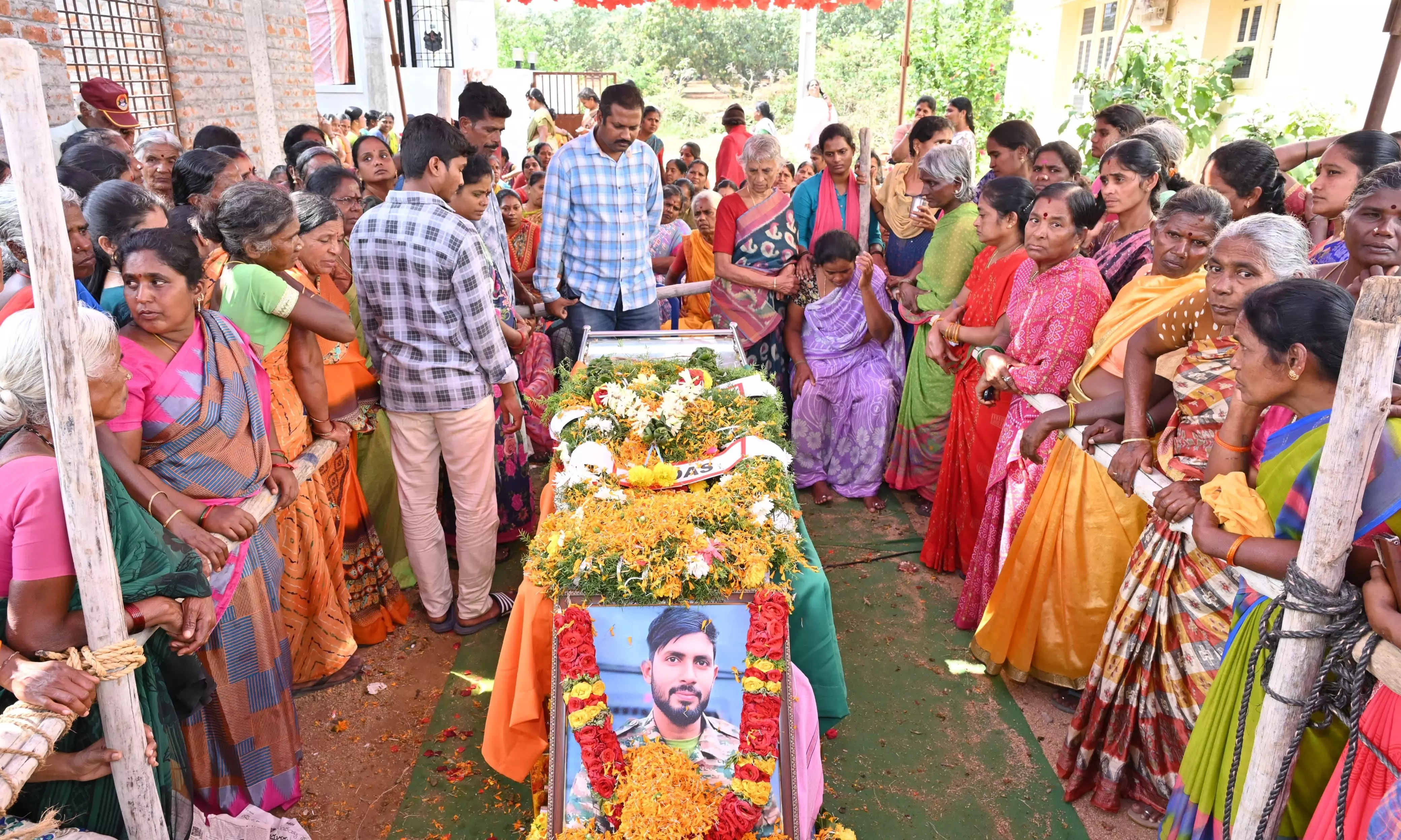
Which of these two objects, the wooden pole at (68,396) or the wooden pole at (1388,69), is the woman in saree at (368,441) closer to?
the wooden pole at (68,396)

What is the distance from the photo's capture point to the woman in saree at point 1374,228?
275cm

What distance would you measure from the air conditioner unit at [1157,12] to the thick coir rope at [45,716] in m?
13.8

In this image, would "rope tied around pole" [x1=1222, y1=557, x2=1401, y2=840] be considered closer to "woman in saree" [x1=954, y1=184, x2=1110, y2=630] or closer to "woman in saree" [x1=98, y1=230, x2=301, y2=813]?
"woman in saree" [x1=954, y1=184, x2=1110, y2=630]

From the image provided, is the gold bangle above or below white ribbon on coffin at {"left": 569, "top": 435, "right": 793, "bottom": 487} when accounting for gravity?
above

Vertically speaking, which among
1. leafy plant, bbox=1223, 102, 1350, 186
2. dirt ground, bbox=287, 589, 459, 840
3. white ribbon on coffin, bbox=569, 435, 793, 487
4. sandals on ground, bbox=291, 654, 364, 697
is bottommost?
dirt ground, bbox=287, 589, 459, 840

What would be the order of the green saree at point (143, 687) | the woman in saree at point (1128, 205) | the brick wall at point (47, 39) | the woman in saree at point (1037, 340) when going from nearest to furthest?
the green saree at point (143, 687) → the woman in saree at point (1037, 340) → the woman in saree at point (1128, 205) → the brick wall at point (47, 39)

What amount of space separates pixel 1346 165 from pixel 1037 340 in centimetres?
136

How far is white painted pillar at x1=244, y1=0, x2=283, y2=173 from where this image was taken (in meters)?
8.21

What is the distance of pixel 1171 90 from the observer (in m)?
9.52

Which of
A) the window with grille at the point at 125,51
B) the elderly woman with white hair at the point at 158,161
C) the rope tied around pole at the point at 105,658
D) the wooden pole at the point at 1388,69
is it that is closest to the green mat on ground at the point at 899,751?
the rope tied around pole at the point at 105,658

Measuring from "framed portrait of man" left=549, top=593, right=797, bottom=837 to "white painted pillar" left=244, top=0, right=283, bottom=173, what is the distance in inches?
286

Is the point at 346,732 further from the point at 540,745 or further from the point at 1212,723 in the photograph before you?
the point at 1212,723

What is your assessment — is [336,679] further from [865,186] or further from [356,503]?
[865,186]

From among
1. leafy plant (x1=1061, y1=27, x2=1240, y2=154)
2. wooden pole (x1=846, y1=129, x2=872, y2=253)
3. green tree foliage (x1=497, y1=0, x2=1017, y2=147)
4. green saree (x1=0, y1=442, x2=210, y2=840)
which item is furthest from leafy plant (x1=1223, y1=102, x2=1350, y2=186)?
green tree foliage (x1=497, y1=0, x2=1017, y2=147)
